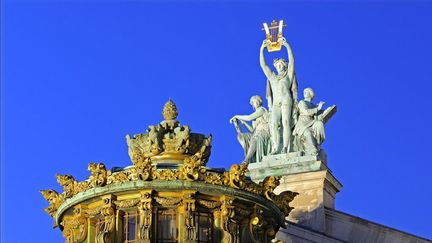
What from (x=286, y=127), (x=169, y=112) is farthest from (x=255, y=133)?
(x=169, y=112)

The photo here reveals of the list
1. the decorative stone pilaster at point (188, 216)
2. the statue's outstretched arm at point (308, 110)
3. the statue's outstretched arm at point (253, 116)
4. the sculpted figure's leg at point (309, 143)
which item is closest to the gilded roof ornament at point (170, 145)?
the decorative stone pilaster at point (188, 216)

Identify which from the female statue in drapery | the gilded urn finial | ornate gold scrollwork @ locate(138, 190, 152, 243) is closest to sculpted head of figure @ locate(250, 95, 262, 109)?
the female statue in drapery

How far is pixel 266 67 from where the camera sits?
220 ft

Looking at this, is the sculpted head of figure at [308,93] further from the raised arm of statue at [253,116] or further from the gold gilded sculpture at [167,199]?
the gold gilded sculpture at [167,199]

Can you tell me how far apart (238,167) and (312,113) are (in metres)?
18.4

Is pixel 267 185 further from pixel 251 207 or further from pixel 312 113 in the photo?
pixel 312 113

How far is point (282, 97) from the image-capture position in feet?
218

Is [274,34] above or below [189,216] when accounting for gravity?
above

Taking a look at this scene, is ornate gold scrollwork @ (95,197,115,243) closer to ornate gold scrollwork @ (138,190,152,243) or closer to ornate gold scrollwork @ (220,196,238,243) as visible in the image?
ornate gold scrollwork @ (138,190,152,243)

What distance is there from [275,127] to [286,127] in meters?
0.52

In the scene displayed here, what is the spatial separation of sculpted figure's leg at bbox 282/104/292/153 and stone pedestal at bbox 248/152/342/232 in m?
0.63

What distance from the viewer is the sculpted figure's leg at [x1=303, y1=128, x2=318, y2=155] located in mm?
64062

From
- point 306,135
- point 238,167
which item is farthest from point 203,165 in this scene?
point 306,135

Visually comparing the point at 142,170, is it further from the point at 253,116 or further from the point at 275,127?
the point at 253,116
